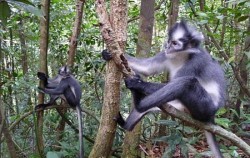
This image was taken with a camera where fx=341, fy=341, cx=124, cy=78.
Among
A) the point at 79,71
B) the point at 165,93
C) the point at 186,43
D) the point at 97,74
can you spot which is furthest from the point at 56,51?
the point at 165,93

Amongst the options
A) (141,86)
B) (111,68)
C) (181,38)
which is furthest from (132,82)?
Answer: (181,38)

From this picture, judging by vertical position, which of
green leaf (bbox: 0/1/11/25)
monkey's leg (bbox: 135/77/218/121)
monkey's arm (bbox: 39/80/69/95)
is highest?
green leaf (bbox: 0/1/11/25)

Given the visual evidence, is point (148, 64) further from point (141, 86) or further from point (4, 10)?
point (4, 10)

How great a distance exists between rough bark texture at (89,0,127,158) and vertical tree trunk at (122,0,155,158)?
909mm

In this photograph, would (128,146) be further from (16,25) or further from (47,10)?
(16,25)

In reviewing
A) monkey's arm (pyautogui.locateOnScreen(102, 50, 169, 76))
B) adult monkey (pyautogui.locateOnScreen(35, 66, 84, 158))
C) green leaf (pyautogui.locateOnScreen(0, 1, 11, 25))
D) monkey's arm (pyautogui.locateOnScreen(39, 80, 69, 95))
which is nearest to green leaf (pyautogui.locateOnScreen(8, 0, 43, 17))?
green leaf (pyautogui.locateOnScreen(0, 1, 11, 25))

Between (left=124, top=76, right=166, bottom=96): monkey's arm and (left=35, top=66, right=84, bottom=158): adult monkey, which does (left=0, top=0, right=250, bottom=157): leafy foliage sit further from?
(left=124, top=76, right=166, bottom=96): monkey's arm

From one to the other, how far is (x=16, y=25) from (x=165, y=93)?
8.74ft

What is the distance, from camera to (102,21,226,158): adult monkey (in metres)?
2.59

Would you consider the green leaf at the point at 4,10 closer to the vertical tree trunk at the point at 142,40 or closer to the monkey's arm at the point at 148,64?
the monkey's arm at the point at 148,64

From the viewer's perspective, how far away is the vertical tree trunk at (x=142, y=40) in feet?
11.0

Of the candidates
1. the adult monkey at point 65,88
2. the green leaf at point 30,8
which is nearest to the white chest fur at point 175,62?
the green leaf at point 30,8

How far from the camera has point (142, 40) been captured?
339 centimetres

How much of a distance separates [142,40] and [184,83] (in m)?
0.87
